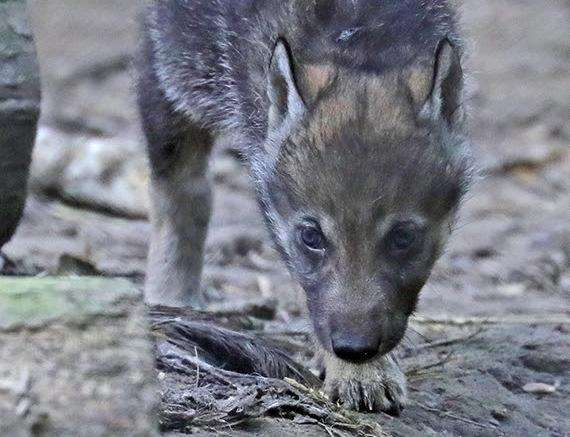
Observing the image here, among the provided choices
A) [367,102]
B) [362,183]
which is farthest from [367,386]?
[367,102]

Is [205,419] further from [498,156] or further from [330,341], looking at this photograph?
[498,156]

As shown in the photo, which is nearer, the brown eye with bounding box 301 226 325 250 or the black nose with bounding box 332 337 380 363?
the black nose with bounding box 332 337 380 363

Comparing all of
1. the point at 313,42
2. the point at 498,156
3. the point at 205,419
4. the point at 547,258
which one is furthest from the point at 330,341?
the point at 498,156

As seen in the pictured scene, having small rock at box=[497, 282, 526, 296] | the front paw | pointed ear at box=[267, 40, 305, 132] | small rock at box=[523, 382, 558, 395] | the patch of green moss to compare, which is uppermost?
pointed ear at box=[267, 40, 305, 132]

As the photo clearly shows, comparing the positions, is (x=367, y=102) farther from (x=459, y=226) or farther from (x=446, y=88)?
(x=459, y=226)

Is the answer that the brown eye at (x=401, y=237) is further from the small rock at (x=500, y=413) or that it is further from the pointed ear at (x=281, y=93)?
the small rock at (x=500, y=413)

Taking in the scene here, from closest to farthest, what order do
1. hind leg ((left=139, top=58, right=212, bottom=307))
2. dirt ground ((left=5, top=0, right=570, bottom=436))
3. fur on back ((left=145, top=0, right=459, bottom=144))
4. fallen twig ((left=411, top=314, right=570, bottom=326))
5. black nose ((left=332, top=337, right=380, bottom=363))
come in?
black nose ((left=332, top=337, right=380, bottom=363))
fur on back ((left=145, top=0, right=459, bottom=144))
dirt ground ((left=5, top=0, right=570, bottom=436))
fallen twig ((left=411, top=314, right=570, bottom=326))
hind leg ((left=139, top=58, right=212, bottom=307))

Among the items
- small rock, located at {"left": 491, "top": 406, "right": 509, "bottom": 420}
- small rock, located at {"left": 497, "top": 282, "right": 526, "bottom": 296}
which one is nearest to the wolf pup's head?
small rock, located at {"left": 491, "top": 406, "right": 509, "bottom": 420}

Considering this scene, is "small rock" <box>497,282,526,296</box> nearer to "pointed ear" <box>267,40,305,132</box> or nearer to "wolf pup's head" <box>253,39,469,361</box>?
"wolf pup's head" <box>253,39,469,361</box>
